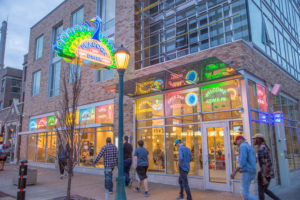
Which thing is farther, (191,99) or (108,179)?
(191,99)

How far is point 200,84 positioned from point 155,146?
11.8 feet

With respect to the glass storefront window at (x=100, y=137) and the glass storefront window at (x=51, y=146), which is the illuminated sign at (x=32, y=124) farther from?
the glass storefront window at (x=100, y=137)

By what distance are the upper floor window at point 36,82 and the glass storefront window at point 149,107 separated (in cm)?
1186

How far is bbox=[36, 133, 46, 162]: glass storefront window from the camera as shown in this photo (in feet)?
57.9

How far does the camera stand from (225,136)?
27.1 feet

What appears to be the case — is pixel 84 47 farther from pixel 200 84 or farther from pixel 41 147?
pixel 41 147

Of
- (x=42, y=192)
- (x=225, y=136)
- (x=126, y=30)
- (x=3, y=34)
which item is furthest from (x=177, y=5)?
(x=3, y=34)

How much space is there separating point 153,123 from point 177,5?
6001 millimetres

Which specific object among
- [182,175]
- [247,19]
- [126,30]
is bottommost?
[182,175]

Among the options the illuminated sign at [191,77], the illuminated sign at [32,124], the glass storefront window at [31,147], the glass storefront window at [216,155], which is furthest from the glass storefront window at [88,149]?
the glass storefront window at [216,155]

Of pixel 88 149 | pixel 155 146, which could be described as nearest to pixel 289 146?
pixel 155 146

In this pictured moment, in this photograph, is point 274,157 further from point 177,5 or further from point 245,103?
point 177,5

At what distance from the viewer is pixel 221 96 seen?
874 centimetres

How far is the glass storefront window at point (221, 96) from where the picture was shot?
838 cm
